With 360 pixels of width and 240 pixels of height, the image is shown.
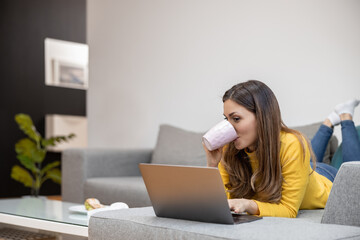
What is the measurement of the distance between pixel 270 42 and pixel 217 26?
513 millimetres

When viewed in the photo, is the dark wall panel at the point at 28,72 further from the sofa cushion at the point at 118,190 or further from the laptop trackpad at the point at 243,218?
the laptop trackpad at the point at 243,218

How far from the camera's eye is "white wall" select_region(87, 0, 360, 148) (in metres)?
3.34

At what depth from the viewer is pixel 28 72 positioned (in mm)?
6352

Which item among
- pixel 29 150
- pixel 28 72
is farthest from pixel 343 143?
pixel 28 72

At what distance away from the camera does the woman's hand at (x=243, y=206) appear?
1.65m

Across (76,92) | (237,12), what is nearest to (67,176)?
(237,12)

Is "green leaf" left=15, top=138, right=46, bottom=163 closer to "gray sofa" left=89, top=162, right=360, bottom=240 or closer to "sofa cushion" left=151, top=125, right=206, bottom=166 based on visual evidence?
"sofa cushion" left=151, top=125, right=206, bottom=166

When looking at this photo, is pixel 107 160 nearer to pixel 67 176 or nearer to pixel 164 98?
pixel 67 176

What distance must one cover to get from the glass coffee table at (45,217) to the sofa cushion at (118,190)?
1.37ft

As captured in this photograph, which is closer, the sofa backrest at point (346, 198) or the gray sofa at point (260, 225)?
the gray sofa at point (260, 225)

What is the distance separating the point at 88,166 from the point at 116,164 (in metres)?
0.25

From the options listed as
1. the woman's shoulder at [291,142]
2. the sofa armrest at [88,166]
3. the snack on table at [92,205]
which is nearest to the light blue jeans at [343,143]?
the woman's shoulder at [291,142]

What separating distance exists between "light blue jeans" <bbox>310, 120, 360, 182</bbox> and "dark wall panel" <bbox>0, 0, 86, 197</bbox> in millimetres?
4275

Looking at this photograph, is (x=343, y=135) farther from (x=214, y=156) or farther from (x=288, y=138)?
(x=214, y=156)
